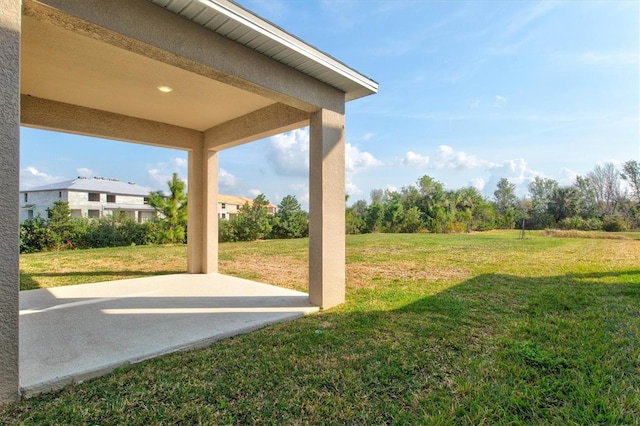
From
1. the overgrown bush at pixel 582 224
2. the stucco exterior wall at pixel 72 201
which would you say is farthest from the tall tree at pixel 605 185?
the stucco exterior wall at pixel 72 201

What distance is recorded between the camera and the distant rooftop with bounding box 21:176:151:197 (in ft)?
100

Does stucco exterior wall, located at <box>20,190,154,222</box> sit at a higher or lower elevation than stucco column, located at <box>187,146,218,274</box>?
higher

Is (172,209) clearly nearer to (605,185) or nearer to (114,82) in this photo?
(114,82)

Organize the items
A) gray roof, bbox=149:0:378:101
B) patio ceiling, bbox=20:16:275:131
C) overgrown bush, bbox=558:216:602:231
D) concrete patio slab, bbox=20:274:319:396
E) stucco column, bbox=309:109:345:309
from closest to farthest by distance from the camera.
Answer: concrete patio slab, bbox=20:274:319:396 < gray roof, bbox=149:0:378:101 < patio ceiling, bbox=20:16:275:131 < stucco column, bbox=309:109:345:309 < overgrown bush, bbox=558:216:602:231

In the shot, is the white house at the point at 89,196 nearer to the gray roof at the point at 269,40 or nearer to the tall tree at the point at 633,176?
the gray roof at the point at 269,40

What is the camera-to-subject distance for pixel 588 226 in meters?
26.4

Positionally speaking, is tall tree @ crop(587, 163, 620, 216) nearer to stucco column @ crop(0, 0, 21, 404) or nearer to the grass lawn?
the grass lawn

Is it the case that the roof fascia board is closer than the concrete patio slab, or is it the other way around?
the concrete patio slab

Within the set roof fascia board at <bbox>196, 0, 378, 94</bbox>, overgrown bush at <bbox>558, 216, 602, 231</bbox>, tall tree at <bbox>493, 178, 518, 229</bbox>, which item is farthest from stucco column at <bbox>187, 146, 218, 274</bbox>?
tall tree at <bbox>493, 178, 518, 229</bbox>

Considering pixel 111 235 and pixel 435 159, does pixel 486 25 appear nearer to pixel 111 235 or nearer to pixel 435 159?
pixel 111 235

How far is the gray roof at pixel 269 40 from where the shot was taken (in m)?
3.29

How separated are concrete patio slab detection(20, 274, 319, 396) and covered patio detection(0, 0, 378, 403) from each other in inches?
11.4

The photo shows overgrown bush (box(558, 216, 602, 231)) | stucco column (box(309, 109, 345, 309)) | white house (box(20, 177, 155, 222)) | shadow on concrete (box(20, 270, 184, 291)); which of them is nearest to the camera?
stucco column (box(309, 109, 345, 309))

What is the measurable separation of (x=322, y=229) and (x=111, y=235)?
14.8m
